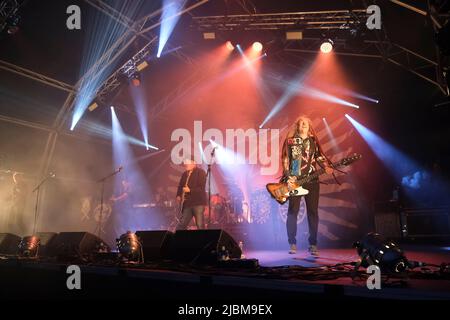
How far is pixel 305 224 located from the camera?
973 centimetres

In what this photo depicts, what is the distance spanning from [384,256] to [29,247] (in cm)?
648

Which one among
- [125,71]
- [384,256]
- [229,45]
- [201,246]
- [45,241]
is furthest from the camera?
[125,71]

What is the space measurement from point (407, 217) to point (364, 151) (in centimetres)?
256

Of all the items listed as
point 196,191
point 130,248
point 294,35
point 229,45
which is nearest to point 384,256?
point 130,248

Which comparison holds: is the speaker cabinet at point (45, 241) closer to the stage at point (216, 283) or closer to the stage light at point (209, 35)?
the stage at point (216, 283)

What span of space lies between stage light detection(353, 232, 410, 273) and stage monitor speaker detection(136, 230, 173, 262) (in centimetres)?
296

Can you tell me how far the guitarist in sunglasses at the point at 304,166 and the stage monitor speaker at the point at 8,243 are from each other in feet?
20.1

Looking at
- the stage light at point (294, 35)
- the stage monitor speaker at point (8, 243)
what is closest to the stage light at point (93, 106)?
the stage monitor speaker at point (8, 243)

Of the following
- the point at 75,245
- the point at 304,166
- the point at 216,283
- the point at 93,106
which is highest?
the point at 93,106

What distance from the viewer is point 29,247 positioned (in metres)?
6.57

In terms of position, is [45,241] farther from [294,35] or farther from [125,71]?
[294,35]

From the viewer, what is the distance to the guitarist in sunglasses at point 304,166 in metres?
5.43
